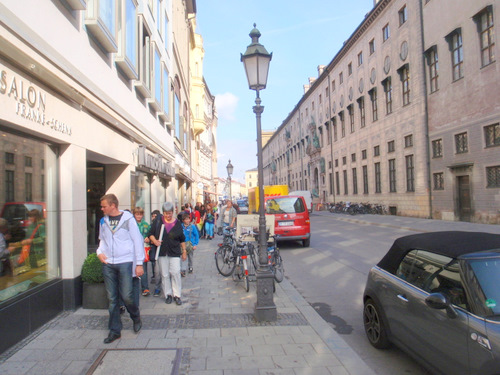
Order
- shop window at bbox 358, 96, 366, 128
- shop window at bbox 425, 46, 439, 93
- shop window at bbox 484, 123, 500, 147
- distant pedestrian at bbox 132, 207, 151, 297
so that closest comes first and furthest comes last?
distant pedestrian at bbox 132, 207, 151, 297 → shop window at bbox 484, 123, 500, 147 → shop window at bbox 425, 46, 439, 93 → shop window at bbox 358, 96, 366, 128

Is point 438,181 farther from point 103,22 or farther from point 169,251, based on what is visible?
point 103,22

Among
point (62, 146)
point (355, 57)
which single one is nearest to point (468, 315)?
point (62, 146)

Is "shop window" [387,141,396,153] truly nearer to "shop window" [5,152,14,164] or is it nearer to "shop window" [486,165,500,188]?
"shop window" [486,165,500,188]

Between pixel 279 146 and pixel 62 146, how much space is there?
7928cm

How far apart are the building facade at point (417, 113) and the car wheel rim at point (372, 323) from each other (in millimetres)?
17153

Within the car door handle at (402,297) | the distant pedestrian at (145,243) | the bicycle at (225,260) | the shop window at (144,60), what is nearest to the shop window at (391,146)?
the shop window at (144,60)

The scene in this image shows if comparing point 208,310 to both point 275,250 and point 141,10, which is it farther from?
point 141,10

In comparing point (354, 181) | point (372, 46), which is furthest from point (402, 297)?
point (354, 181)

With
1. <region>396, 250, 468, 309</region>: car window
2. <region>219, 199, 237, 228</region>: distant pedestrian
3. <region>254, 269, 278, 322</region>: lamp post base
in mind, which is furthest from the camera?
<region>219, 199, 237, 228</region>: distant pedestrian

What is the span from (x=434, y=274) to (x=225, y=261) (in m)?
5.54

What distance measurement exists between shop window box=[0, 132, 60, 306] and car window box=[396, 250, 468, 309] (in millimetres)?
4392

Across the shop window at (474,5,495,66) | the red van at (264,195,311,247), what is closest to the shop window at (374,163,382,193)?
the shop window at (474,5,495,66)

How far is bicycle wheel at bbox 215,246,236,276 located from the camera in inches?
331

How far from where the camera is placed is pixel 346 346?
4332mm
